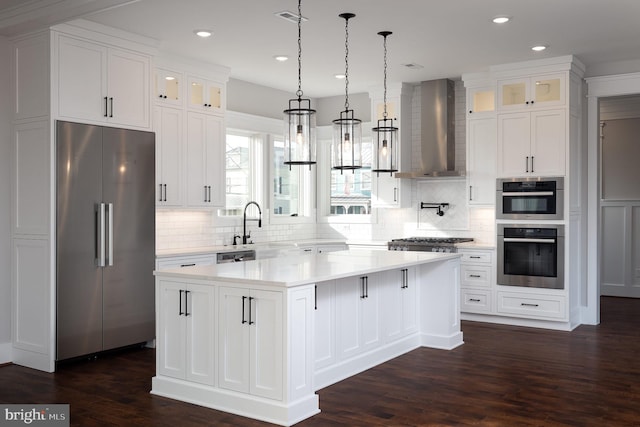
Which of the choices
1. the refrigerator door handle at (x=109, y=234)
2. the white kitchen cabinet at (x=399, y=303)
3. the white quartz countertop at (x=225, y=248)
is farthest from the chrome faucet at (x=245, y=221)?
the white kitchen cabinet at (x=399, y=303)

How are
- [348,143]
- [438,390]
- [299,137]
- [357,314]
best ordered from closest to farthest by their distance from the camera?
[299,137] < [438,390] < [348,143] < [357,314]

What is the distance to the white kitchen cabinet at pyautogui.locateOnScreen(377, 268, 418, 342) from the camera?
5602 millimetres

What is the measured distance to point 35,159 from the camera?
17.7 ft

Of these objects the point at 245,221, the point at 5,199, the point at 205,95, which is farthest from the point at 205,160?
the point at 5,199

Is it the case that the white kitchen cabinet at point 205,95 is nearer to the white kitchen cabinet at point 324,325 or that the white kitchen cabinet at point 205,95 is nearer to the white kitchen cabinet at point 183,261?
the white kitchen cabinet at point 183,261

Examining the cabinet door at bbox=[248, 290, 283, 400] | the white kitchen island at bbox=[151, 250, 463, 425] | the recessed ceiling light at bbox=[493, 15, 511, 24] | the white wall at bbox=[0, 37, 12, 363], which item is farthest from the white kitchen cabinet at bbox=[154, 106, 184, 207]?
the recessed ceiling light at bbox=[493, 15, 511, 24]

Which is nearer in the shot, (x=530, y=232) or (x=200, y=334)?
(x=200, y=334)

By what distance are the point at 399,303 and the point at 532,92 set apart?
2988 mm

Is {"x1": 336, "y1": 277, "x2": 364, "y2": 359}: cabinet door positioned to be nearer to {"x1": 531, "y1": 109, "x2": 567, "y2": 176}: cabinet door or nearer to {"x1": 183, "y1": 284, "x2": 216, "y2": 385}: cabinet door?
{"x1": 183, "y1": 284, "x2": 216, "y2": 385}: cabinet door

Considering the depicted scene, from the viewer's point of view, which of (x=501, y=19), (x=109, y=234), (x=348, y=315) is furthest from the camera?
(x=109, y=234)

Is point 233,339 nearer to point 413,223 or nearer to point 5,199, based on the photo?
point 5,199

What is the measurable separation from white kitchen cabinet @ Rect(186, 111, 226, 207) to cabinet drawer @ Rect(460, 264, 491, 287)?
Answer: 2919mm

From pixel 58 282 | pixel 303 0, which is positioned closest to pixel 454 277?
pixel 303 0

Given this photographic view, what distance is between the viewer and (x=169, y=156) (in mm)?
6656
